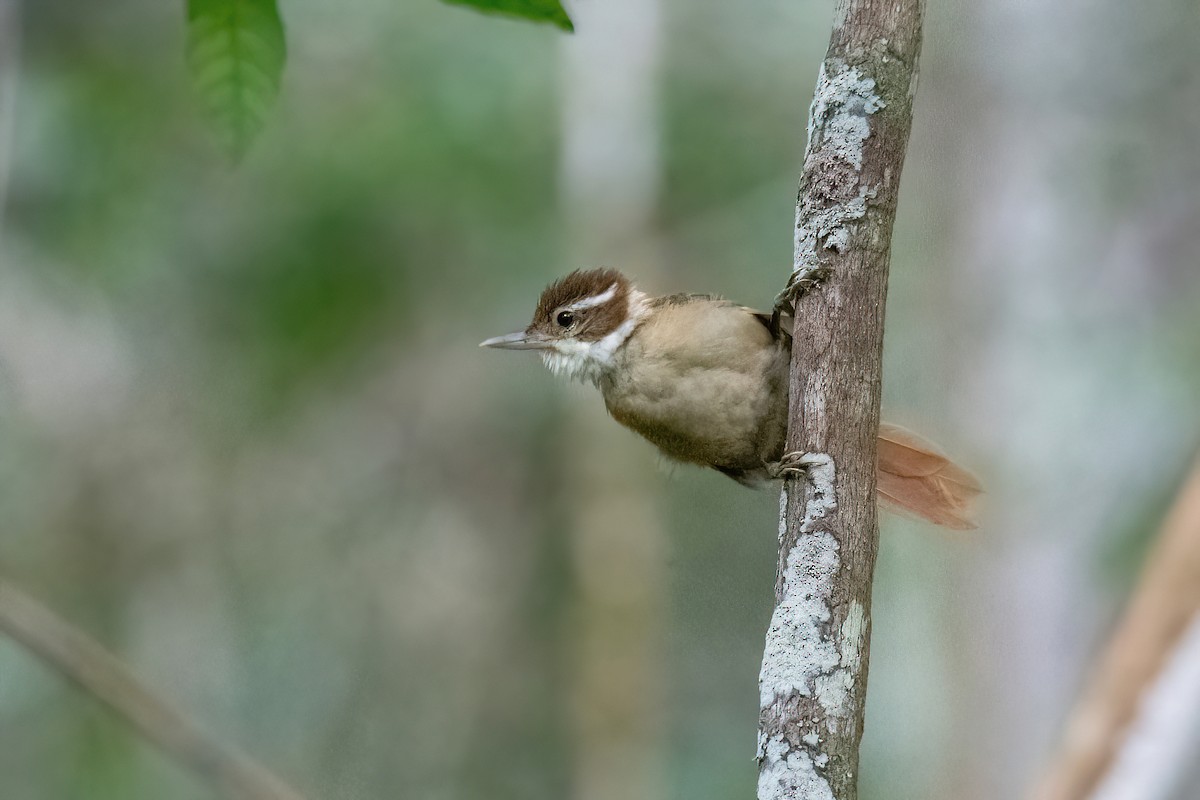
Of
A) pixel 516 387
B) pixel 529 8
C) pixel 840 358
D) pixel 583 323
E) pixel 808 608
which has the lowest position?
pixel 516 387

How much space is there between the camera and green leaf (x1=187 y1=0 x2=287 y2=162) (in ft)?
3.43

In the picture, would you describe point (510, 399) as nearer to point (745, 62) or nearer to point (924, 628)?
point (745, 62)

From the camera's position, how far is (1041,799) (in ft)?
9.69

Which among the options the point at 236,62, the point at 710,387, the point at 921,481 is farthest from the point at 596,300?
the point at 236,62

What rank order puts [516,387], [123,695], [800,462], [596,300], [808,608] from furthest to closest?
[516,387] < [596,300] < [800,462] < [808,608] < [123,695]

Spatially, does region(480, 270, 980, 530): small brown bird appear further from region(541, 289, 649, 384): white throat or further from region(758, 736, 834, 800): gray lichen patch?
region(758, 736, 834, 800): gray lichen patch

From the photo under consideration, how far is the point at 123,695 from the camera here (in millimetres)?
1950

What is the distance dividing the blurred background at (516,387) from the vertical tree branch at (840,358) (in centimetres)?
175

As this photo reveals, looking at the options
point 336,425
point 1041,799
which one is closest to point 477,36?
point 336,425

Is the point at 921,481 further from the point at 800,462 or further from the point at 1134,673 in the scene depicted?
the point at 800,462

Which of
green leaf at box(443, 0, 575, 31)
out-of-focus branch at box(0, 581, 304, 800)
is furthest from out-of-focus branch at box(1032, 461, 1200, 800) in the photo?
green leaf at box(443, 0, 575, 31)

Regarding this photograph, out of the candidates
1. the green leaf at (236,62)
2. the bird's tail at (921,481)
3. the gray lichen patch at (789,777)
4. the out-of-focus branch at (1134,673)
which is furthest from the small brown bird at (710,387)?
the green leaf at (236,62)

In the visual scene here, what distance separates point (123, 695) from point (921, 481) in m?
2.28

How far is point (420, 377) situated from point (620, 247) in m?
1.43
